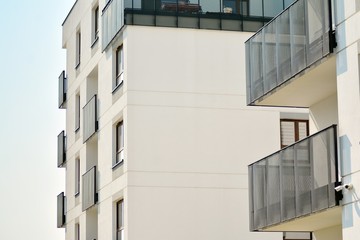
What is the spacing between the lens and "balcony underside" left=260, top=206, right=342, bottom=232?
71.2 feet

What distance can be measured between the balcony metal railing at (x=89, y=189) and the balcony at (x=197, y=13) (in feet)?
18.1

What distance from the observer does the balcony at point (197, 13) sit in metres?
34.6


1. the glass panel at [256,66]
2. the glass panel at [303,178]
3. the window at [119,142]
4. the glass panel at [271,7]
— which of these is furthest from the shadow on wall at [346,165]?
the glass panel at [271,7]

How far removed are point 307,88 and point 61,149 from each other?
2328cm

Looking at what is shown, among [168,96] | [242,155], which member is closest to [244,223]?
[242,155]

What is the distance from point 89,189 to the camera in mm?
38844

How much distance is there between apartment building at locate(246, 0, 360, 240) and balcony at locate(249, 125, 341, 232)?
0.02 meters

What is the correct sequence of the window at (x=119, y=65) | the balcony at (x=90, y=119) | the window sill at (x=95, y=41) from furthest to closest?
the window sill at (x=95, y=41) → the balcony at (x=90, y=119) → the window at (x=119, y=65)

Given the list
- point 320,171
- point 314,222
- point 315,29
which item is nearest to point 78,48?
point 314,222

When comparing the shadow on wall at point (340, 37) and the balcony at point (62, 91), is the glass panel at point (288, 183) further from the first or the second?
the balcony at point (62, 91)

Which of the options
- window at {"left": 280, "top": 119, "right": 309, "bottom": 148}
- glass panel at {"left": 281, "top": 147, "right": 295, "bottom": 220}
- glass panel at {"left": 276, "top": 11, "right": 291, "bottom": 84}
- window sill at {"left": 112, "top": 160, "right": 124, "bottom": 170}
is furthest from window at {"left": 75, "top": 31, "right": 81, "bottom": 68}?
glass panel at {"left": 281, "top": 147, "right": 295, "bottom": 220}

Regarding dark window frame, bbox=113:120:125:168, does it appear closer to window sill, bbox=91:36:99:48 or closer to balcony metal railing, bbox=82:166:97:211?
balcony metal railing, bbox=82:166:97:211

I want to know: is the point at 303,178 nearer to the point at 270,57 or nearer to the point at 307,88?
the point at 307,88

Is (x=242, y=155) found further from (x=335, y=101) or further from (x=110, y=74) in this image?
(x=335, y=101)
